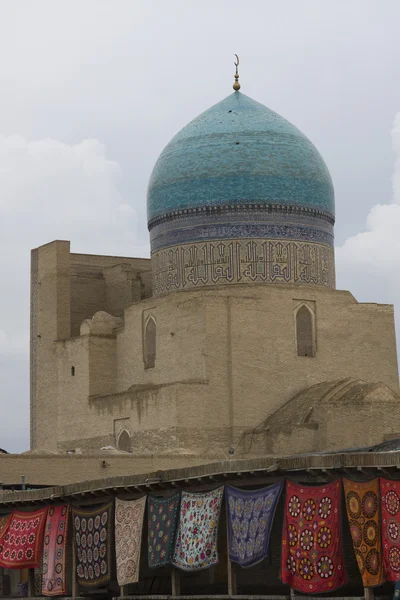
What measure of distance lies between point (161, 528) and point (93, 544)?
1510 mm

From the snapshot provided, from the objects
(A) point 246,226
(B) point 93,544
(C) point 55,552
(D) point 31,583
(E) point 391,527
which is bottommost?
(D) point 31,583

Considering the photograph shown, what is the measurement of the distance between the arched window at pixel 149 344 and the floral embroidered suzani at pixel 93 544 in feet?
34.8

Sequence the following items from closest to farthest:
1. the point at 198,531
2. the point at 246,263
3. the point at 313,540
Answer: the point at 313,540 → the point at 198,531 → the point at 246,263

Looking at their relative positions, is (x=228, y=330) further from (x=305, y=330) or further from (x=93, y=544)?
(x=93, y=544)

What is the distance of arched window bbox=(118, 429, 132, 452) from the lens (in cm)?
2892

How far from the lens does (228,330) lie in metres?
28.5

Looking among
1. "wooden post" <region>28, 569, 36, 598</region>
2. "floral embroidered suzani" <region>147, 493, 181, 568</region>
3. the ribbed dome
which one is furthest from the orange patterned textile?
the ribbed dome

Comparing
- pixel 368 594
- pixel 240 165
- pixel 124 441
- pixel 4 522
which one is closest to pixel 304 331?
pixel 240 165

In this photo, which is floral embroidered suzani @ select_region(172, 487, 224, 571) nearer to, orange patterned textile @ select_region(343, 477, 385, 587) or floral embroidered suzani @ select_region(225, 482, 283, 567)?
floral embroidered suzani @ select_region(225, 482, 283, 567)

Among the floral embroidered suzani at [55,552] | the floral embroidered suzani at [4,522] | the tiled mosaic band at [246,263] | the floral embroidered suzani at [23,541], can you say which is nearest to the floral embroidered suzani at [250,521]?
the floral embroidered suzani at [55,552]

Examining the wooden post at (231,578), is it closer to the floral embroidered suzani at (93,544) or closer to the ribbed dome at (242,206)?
the floral embroidered suzani at (93,544)

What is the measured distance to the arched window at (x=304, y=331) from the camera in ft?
96.0

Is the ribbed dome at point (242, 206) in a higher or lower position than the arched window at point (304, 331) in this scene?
higher

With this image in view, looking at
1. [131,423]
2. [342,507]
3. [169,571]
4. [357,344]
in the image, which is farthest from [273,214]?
[342,507]
